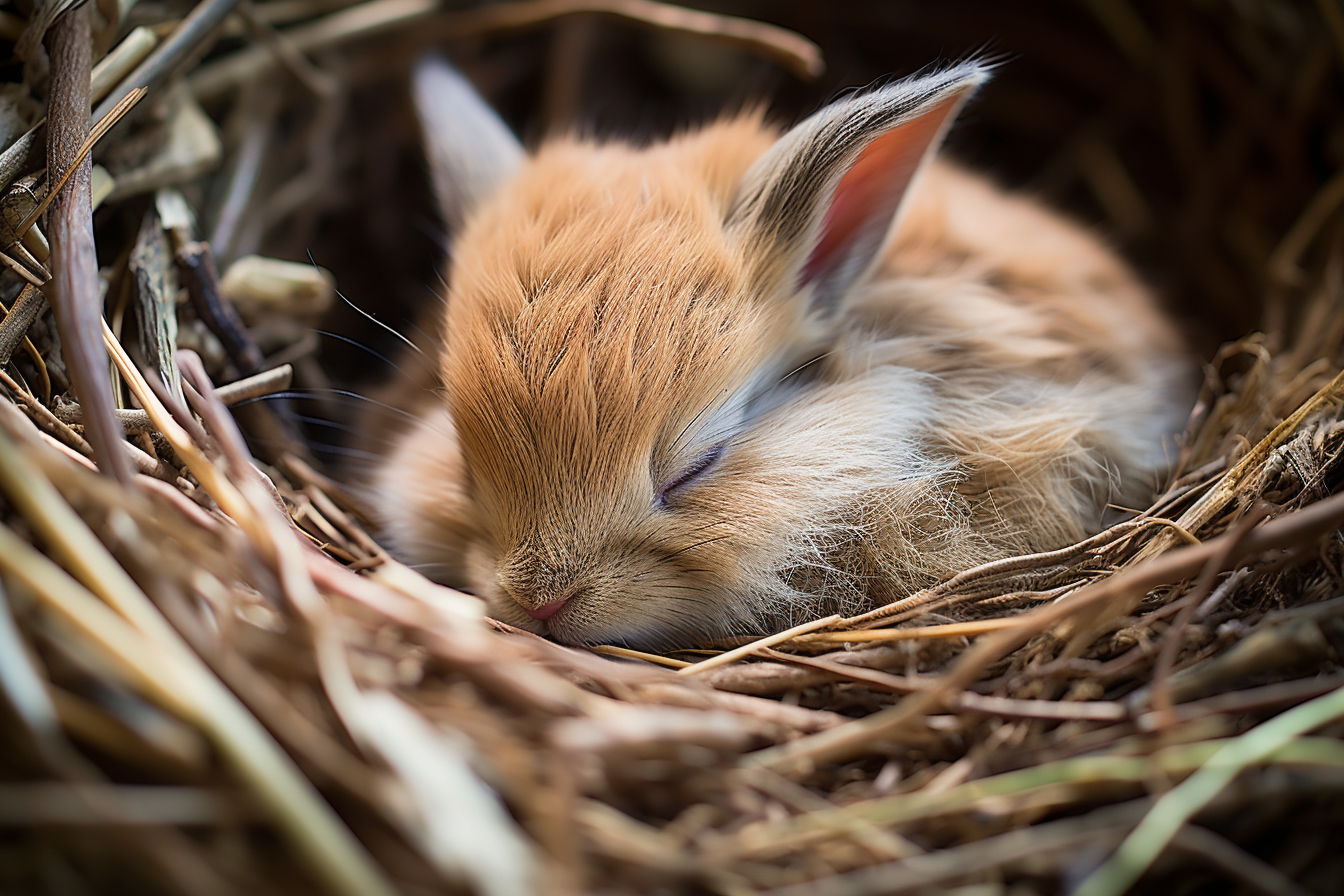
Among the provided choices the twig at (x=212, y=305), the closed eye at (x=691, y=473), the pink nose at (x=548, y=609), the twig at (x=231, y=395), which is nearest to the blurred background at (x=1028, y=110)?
the twig at (x=212, y=305)

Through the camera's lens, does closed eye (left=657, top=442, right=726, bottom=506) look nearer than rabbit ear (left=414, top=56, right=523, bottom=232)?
Yes

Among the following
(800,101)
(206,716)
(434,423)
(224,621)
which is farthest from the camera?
(800,101)

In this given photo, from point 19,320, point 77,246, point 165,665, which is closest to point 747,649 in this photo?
point 165,665

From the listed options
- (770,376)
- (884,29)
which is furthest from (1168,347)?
(884,29)

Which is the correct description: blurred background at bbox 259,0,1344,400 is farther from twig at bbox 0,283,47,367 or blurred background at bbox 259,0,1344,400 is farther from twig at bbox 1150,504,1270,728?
twig at bbox 1150,504,1270,728

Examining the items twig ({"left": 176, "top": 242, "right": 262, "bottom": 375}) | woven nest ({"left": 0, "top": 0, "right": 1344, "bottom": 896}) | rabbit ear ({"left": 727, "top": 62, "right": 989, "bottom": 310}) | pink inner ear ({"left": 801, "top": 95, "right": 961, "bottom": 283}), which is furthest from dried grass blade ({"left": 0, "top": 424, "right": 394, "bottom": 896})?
pink inner ear ({"left": 801, "top": 95, "right": 961, "bottom": 283})

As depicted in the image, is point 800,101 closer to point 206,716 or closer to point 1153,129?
point 1153,129

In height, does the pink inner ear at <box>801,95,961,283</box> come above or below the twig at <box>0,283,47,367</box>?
above
